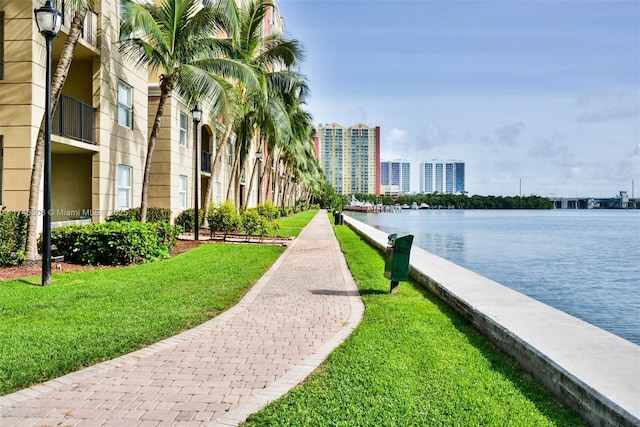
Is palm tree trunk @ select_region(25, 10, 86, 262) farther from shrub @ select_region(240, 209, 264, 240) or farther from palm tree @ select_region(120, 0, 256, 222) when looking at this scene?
shrub @ select_region(240, 209, 264, 240)

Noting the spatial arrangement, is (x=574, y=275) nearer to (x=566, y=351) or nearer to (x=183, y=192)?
(x=566, y=351)

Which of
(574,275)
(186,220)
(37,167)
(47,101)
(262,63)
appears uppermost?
(262,63)

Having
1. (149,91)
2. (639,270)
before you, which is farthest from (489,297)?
(149,91)

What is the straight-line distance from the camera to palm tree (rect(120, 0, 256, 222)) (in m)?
16.0

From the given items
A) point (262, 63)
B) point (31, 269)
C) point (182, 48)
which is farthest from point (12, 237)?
point (262, 63)

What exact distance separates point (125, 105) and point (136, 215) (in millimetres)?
4188

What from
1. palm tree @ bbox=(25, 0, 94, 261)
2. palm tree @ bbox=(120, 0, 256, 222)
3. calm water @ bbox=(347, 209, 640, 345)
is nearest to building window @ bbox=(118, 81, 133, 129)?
palm tree @ bbox=(120, 0, 256, 222)

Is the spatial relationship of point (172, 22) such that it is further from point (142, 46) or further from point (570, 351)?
point (570, 351)

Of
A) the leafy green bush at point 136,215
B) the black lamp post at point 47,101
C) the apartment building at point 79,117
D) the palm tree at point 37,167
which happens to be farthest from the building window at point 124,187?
the black lamp post at point 47,101

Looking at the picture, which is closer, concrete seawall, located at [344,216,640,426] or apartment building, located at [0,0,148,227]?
concrete seawall, located at [344,216,640,426]

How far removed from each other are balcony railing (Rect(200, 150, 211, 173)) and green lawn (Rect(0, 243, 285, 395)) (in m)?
15.2

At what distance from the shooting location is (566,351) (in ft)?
15.2

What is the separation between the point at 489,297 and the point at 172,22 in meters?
13.5

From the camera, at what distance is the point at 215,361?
5.32m
